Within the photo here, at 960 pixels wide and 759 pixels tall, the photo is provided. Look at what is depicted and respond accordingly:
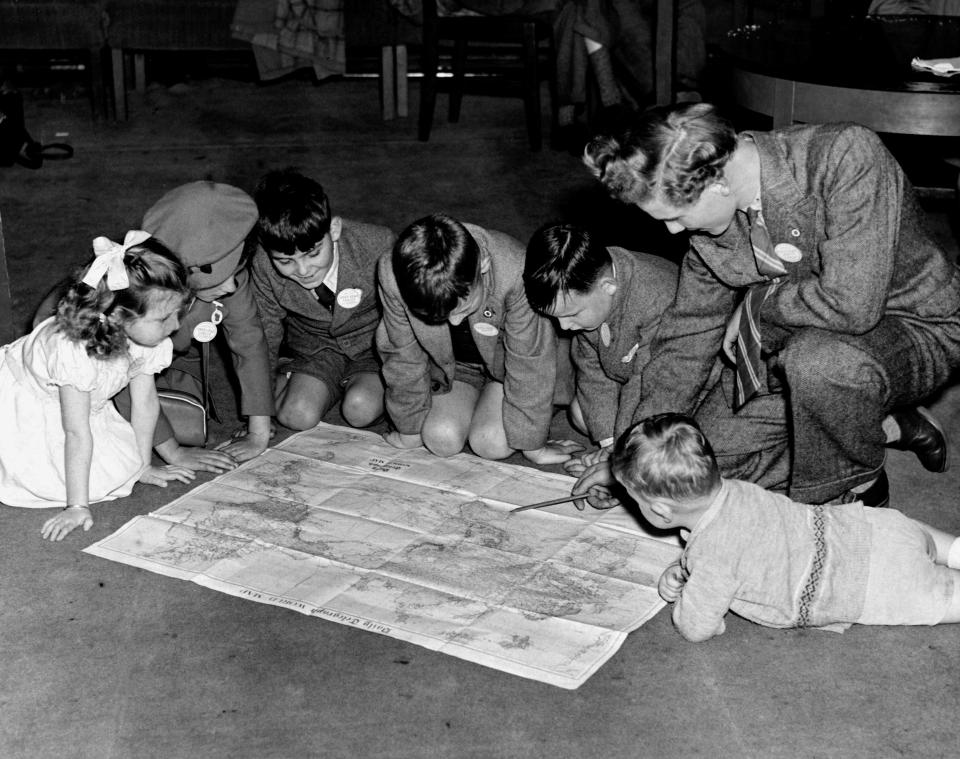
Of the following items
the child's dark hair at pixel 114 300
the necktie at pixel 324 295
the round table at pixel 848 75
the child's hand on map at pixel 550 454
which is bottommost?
the child's hand on map at pixel 550 454

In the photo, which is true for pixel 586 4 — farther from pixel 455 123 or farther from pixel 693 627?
pixel 693 627

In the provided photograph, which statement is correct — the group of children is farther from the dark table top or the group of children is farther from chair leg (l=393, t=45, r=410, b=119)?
chair leg (l=393, t=45, r=410, b=119)

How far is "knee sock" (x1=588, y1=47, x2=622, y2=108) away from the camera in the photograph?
463cm

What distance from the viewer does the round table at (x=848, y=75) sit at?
8.54 feet

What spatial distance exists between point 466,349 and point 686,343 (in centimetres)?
55

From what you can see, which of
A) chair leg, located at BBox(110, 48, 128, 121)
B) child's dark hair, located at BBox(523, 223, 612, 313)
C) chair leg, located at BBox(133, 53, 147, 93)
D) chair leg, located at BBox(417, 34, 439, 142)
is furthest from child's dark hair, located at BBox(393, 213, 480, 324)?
chair leg, located at BBox(133, 53, 147, 93)

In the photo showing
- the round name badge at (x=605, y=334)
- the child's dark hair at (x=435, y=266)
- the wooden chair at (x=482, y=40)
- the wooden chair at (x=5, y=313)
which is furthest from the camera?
the wooden chair at (x=482, y=40)

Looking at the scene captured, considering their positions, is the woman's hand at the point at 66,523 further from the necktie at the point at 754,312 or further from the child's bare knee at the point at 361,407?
the necktie at the point at 754,312

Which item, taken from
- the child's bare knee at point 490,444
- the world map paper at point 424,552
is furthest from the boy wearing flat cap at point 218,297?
the child's bare knee at point 490,444

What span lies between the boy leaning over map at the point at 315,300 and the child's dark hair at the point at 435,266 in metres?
0.27

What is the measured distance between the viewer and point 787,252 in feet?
6.70

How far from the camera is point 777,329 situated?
2.13 m

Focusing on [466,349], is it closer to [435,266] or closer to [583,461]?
[583,461]

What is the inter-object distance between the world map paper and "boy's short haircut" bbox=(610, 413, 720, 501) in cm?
27
